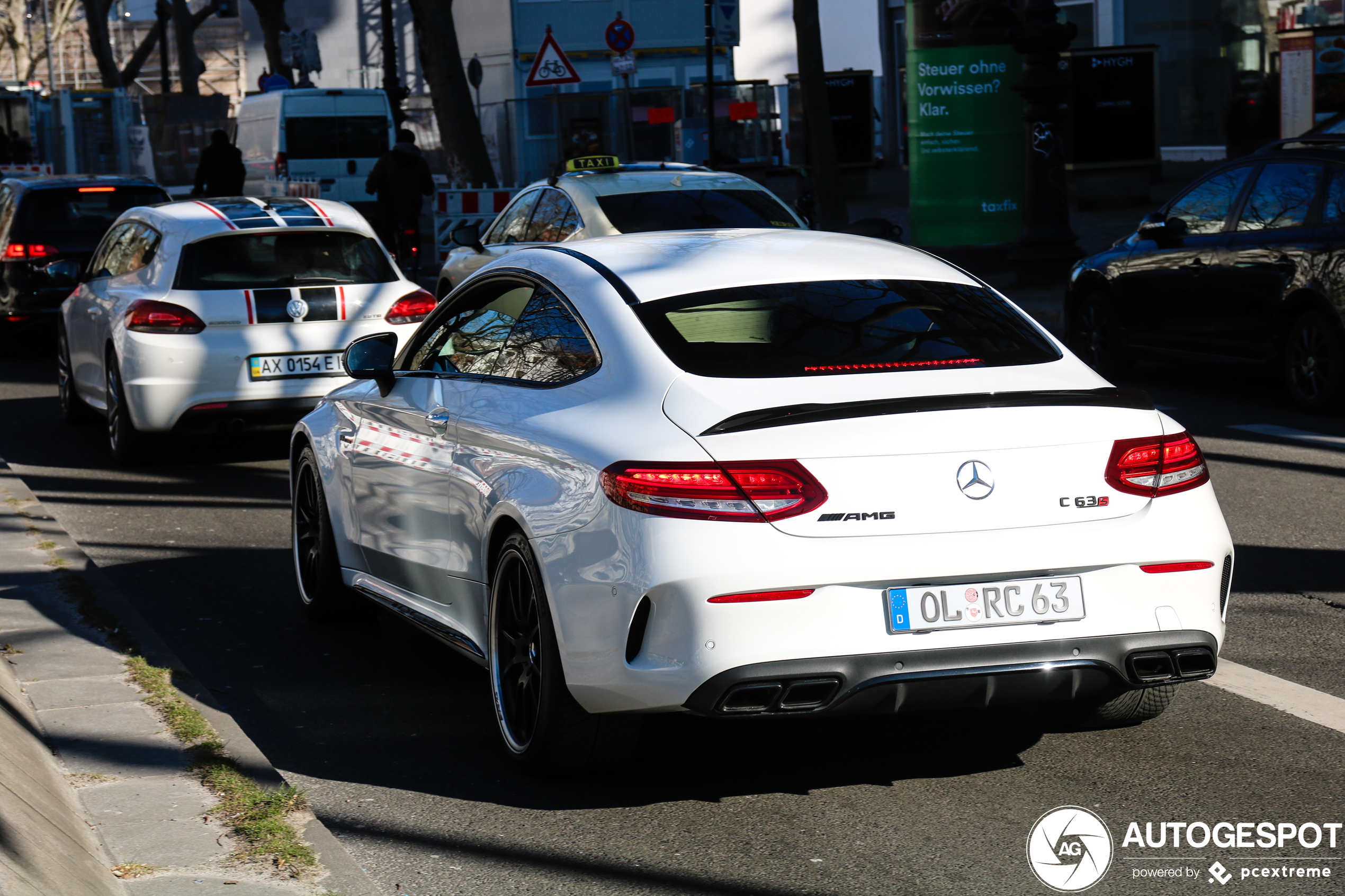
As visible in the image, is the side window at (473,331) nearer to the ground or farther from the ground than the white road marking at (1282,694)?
farther from the ground

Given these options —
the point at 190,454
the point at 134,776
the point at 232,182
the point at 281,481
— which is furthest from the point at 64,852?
the point at 232,182

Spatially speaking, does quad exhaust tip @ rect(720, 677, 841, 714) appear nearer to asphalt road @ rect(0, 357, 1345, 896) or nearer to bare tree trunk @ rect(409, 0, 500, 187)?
asphalt road @ rect(0, 357, 1345, 896)

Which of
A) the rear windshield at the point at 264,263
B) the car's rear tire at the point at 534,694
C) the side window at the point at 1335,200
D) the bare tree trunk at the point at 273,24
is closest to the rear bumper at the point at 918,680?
the car's rear tire at the point at 534,694

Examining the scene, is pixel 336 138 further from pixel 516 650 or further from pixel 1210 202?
pixel 516 650

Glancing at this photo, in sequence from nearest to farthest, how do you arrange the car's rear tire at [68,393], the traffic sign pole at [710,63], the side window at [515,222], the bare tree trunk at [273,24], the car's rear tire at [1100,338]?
the car's rear tire at [68,393], the car's rear tire at [1100,338], the side window at [515,222], the traffic sign pole at [710,63], the bare tree trunk at [273,24]

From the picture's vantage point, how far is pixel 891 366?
4.84 metres

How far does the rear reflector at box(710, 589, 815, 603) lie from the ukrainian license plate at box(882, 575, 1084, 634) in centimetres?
20

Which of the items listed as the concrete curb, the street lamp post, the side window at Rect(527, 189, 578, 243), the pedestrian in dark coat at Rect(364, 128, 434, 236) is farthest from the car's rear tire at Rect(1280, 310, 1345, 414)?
the pedestrian in dark coat at Rect(364, 128, 434, 236)

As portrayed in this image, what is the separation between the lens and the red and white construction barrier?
78.7 feet

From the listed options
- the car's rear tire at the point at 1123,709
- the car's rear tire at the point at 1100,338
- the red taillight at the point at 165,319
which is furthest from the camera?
the car's rear tire at the point at 1100,338

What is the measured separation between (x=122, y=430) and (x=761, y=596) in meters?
7.59

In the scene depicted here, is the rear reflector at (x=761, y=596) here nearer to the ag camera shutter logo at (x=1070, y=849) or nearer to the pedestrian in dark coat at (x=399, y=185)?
the ag camera shutter logo at (x=1070, y=849)

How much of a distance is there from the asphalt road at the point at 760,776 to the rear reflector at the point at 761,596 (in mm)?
614

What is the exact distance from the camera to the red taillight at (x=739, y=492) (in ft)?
14.3
